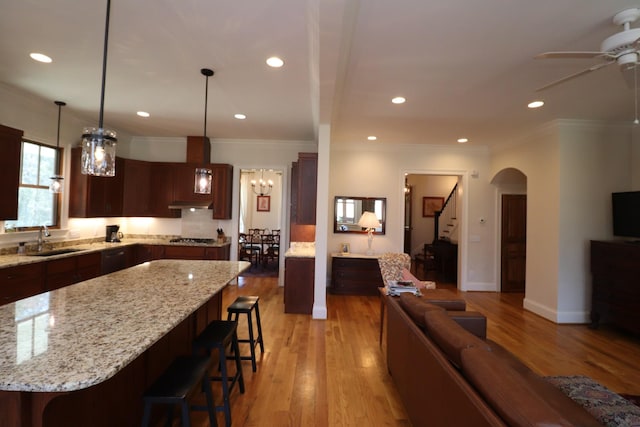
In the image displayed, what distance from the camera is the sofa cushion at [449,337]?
1492 mm

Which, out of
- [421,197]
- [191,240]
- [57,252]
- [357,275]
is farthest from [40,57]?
[421,197]

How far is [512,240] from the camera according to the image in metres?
5.86

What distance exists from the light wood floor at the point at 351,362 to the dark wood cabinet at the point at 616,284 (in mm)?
245

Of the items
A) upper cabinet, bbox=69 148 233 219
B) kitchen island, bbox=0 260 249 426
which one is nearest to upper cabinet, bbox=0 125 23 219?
upper cabinet, bbox=69 148 233 219

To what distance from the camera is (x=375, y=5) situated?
198 cm

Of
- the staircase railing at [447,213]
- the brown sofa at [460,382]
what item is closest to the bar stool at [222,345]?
the brown sofa at [460,382]

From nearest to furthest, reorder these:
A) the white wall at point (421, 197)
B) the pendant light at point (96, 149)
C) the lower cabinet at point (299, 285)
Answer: the pendant light at point (96, 149) → the lower cabinet at point (299, 285) → the white wall at point (421, 197)

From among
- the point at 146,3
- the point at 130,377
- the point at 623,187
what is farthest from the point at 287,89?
the point at 623,187

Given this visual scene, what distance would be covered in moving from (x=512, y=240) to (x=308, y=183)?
4207 millimetres

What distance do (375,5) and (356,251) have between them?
14.4 feet

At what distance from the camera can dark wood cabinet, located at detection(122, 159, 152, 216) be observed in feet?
17.4

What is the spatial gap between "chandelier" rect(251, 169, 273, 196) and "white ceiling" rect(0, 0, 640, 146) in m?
4.57

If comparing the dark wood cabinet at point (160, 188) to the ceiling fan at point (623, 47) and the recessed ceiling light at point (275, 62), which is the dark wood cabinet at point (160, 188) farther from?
the ceiling fan at point (623, 47)

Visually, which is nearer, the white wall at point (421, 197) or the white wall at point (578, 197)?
the white wall at point (578, 197)
